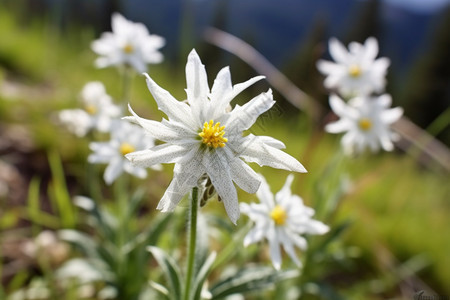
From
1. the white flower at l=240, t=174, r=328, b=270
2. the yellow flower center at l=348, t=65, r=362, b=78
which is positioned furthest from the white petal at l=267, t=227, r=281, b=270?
the yellow flower center at l=348, t=65, r=362, b=78

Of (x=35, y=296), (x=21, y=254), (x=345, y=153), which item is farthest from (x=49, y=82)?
(x=345, y=153)

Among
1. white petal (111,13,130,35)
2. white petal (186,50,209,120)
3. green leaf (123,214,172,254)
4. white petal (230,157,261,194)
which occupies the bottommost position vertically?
white petal (230,157,261,194)

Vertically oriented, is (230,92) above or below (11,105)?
below

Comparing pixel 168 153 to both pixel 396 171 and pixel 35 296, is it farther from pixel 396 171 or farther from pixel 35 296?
pixel 396 171

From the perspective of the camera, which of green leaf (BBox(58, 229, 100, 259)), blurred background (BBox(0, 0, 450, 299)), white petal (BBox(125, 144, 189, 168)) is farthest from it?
blurred background (BBox(0, 0, 450, 299))

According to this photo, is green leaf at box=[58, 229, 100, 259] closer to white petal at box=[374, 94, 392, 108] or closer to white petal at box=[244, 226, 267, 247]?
white petal at box=[244, 226, 267, 247]

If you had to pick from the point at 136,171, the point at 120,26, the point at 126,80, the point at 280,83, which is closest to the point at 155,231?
the point at 136,171

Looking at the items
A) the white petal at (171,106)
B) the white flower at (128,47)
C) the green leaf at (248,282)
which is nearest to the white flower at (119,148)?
the white flower at (128,47)

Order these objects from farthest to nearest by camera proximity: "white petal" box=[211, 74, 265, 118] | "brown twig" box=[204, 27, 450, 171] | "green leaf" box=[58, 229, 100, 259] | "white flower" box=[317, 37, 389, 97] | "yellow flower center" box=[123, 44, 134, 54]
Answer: "brown twig" box=[204, 27, 450, 171] < "white flower" box=[317, 37, 389, 97] < "yellow flower center" box=[123, 44, 134, 54] < "green leaf" box=[58, 229, 100, 259] < "white petal" box=[211, 74, 265, 118]

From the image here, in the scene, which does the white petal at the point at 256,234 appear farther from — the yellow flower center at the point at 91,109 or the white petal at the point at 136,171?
the yellow flower center at the point at 91,109
